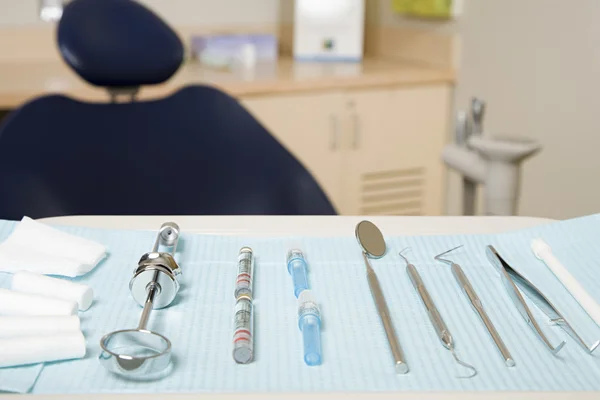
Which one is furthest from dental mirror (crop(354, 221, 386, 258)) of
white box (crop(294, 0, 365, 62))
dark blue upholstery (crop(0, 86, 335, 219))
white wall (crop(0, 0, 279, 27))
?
white wall (crop(0, 0, 279, 27))

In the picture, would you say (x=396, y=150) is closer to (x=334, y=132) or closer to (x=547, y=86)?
(x=334, y=132)

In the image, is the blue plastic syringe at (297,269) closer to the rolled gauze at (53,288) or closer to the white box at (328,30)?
the rolled gauze at (53,288)

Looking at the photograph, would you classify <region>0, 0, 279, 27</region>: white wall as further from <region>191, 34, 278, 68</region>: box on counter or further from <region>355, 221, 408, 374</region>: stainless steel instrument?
<region>355, 221, 408, 374</region>: stainless steel instrument

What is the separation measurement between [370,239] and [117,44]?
85cm

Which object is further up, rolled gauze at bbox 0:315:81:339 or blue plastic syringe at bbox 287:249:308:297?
blue plastic syringe at bbox 287:249:308:297

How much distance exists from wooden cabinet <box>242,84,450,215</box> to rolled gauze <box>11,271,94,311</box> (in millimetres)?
1609

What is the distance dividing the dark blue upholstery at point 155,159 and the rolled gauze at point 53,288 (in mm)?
669

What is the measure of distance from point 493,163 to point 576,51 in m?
0.72

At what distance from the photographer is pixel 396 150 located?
Answer: 2.57 m

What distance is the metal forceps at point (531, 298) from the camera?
701 millimetres

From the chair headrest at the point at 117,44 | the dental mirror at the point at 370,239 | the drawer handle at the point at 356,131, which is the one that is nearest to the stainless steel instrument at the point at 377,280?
the dental mirror at the point at 370,239

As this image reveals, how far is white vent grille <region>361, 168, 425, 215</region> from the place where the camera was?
8.48 ft

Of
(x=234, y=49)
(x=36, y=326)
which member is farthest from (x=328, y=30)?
(x=36, y=326)

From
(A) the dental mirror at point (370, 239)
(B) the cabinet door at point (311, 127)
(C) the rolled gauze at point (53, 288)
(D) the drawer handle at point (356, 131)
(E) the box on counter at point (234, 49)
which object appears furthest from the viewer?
(E) the box on counter at point (234, 49)
